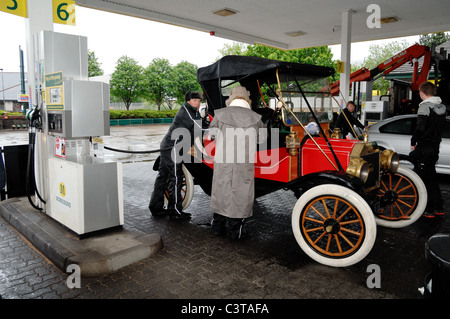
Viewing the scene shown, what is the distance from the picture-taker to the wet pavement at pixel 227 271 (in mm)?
3084

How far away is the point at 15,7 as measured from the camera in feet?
14.9

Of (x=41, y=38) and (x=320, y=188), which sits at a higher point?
(x=41, y=38)

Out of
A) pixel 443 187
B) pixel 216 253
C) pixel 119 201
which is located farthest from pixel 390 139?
pixel 119 201

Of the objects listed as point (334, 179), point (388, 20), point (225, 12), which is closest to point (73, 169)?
point (334, 179)

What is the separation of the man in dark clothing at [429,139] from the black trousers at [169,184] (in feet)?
11.4

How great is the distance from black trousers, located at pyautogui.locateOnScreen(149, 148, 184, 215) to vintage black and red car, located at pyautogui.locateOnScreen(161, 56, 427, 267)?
0.93 feet

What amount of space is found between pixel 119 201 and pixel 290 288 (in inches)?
93.2

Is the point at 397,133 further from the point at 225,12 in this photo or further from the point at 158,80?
the point at 158,80

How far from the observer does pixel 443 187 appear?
709 centimetres

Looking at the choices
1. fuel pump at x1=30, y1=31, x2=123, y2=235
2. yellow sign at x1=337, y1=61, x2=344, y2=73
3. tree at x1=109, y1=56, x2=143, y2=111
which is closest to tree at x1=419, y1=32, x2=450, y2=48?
tree at x1=109, y1=56, x2=143, y2=111

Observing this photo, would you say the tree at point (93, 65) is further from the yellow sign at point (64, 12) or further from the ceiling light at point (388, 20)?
the yellow sign at point (64, 12)

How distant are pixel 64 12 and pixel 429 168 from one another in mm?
5781

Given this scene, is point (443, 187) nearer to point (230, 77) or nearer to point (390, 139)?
point (390, 139)

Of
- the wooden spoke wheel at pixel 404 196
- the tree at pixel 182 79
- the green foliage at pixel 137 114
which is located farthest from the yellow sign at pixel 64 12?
the tree at pixel 182 79
